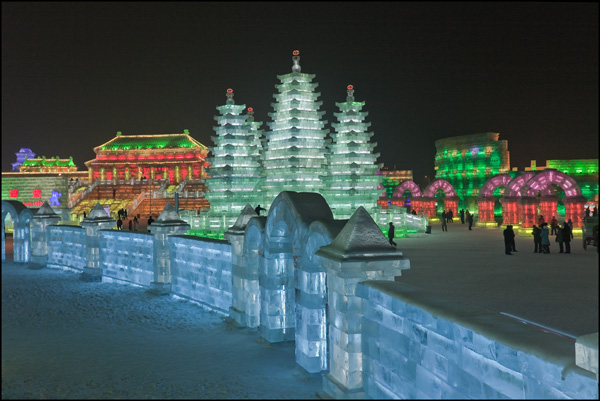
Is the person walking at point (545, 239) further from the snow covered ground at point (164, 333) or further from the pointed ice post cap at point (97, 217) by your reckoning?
the pointed ice post cap at point (97, 217)

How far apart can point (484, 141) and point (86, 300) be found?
61.0 metres

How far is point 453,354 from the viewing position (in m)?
4.50

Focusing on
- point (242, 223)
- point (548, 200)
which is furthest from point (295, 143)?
point (242, 223)

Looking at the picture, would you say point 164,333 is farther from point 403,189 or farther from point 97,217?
point 403,189

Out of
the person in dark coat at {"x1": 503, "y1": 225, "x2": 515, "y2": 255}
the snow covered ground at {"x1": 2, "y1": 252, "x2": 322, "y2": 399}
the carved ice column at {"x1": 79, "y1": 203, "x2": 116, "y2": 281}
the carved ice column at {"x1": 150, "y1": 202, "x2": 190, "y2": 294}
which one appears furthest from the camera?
the person in dark coat at {"x1": 503, "y1": 225, "x2": 515, "y2": 255}

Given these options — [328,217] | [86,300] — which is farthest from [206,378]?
[86,300]

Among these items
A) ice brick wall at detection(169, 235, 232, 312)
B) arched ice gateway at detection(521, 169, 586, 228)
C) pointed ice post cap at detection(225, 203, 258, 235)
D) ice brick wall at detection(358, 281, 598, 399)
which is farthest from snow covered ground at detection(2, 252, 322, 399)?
arched ice gateway at detection(521, 169, 586, 228)

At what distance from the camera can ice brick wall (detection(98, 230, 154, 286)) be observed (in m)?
14.8

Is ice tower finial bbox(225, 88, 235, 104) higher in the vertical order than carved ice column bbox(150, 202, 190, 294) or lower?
higher

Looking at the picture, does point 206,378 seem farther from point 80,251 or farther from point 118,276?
point 80,251

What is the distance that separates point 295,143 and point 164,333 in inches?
997

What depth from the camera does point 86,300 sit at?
12688 millimetres

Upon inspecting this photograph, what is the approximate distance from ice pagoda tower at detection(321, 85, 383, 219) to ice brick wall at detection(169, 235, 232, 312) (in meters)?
20.2

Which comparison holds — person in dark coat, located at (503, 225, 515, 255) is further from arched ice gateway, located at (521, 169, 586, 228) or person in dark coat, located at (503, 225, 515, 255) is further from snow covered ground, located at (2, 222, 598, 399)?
arched ice gateway, located at (521, 169, 586, 228)
